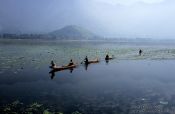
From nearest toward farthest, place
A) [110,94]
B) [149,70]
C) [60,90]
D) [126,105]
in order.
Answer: [126,105] → [110,94] → [60,90] → [149,70]

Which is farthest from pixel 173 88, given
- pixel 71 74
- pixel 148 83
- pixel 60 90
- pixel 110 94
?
pixel 71 74

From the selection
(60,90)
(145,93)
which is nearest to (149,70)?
(145,93)

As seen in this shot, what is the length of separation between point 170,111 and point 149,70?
29631 millimetres

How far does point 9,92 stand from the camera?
32562mm

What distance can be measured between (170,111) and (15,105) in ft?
51.1

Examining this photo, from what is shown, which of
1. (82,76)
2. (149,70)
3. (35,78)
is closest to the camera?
(35,78)

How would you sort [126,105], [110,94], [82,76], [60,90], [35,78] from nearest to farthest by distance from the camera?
1. [126,105]
2. [110,94]
3. [60,90]
4. [35,78]
5. [82,76]

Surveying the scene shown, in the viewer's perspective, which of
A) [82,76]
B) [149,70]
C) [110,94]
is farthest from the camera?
[149,70]

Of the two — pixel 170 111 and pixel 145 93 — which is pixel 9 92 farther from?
pixel 170 111

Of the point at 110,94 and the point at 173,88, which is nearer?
the point at 110,94

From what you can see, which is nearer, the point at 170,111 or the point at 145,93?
the point at 170,111

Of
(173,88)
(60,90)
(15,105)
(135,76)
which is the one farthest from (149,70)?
(15,105)

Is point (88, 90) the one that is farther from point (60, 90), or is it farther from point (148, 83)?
point (148, 83)

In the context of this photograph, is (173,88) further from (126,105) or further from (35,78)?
(35,78)
